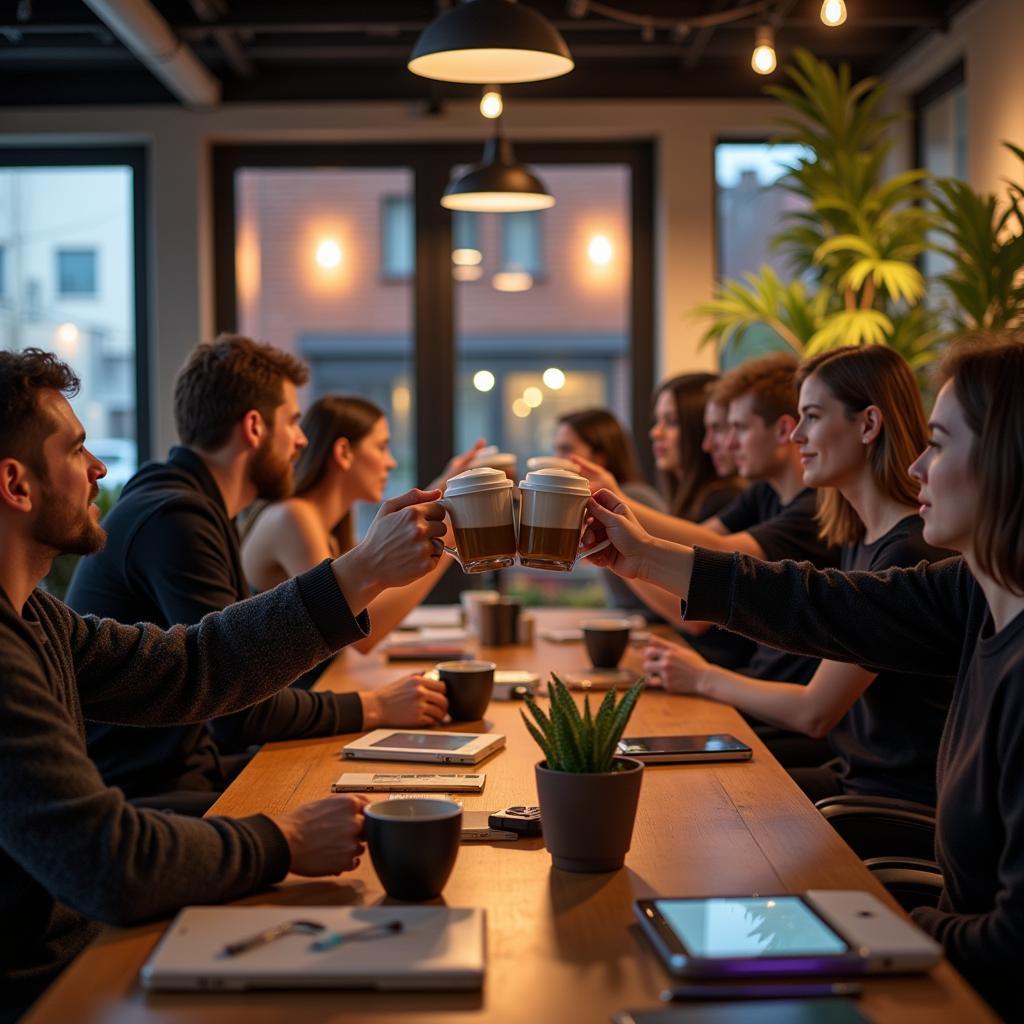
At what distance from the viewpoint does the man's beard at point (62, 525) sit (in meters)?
1.57

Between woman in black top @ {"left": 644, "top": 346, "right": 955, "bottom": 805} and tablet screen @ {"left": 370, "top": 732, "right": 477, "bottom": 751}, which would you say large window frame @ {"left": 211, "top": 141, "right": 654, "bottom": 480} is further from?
tablet screen @ {"left": 370, "top": 732, "right": 477, "bottom": 751}

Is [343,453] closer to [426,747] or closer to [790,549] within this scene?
[790,549]

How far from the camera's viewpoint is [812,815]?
166 cm

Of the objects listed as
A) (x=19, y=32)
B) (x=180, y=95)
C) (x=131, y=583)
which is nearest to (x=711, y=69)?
(x=180, y=95)

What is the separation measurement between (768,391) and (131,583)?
174 centimetres

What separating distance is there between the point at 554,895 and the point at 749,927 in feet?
0.76

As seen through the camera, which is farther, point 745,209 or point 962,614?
point 745,209

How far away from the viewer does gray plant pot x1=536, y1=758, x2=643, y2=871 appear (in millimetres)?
1407

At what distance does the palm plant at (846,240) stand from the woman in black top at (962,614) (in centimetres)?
267

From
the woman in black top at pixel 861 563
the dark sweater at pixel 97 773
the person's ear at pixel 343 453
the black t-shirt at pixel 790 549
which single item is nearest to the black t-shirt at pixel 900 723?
the woman in black top at pixel 861 563

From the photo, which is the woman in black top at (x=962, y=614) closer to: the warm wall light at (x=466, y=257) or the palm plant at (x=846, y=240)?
the palm plant at (x=846, y=240)

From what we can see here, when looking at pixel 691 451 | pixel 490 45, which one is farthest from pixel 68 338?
pixel 490 45

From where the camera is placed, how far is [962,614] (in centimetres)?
184

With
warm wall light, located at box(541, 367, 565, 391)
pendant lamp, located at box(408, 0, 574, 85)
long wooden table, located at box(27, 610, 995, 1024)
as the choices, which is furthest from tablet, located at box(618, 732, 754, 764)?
warm wall light, located at box(541, 367, 565, 391)
